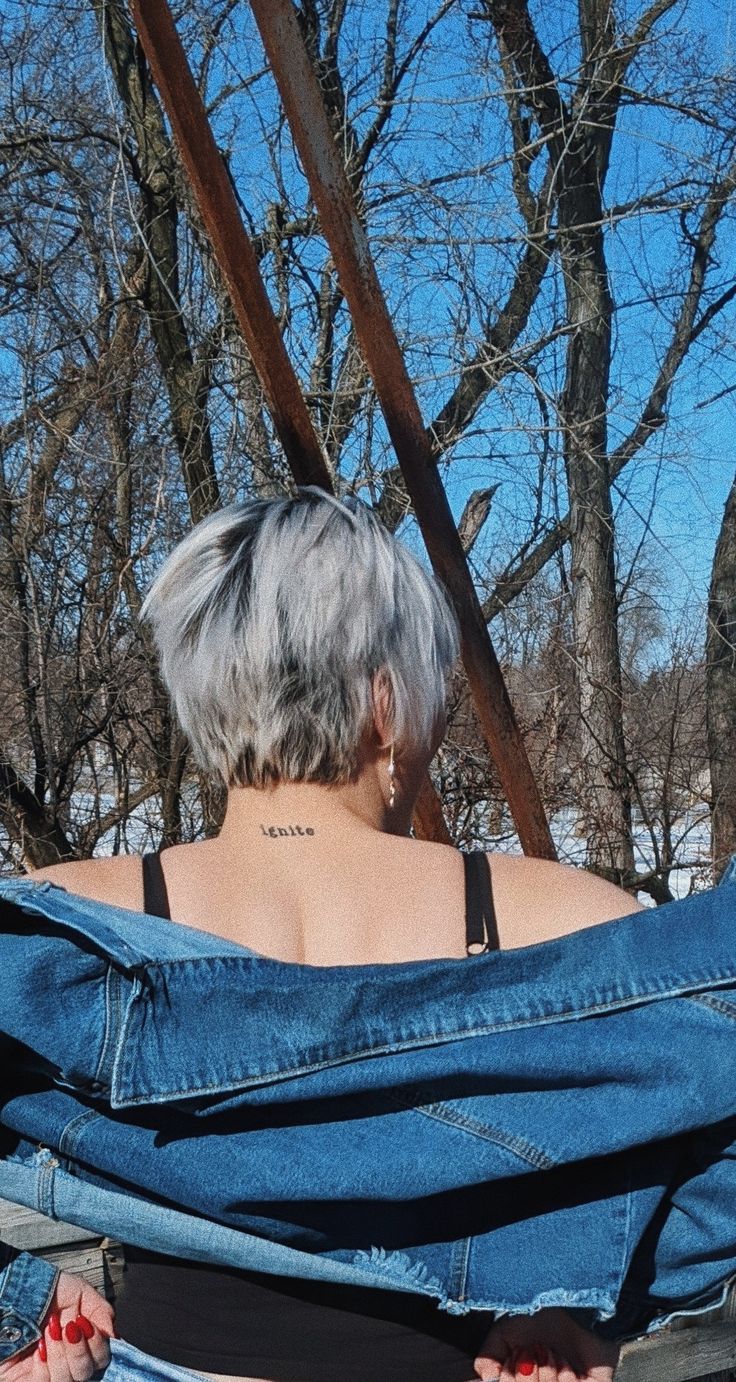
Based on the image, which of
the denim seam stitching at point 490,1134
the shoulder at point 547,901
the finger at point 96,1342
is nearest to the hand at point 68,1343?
the finger at point 96,1342

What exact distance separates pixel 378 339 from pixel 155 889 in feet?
4.89

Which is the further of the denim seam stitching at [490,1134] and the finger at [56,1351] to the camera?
the finger at [56,1351]

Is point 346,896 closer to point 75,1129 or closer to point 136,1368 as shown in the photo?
point 75,1129

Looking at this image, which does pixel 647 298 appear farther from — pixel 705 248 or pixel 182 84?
pixel 182 84

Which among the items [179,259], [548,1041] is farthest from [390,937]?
[179,259]

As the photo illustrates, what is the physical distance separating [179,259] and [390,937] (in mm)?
4273

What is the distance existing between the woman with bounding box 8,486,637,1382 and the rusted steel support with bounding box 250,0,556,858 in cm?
118

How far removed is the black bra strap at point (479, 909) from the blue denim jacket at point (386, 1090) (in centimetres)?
16

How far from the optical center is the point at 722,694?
6.45 m

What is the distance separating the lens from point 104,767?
5391 millimetres

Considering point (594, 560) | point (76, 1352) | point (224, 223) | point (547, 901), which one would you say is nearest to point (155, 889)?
point (547, 901)

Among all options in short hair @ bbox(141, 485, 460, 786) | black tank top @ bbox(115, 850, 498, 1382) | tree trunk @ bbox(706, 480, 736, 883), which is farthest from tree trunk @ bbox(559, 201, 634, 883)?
black tank top @ bbox(115, 850, 498, 1382)

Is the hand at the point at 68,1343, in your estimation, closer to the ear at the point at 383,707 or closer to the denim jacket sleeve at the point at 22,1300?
the denim jacket sleeve at the point at 22,1300

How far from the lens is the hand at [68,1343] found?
1302 mm
